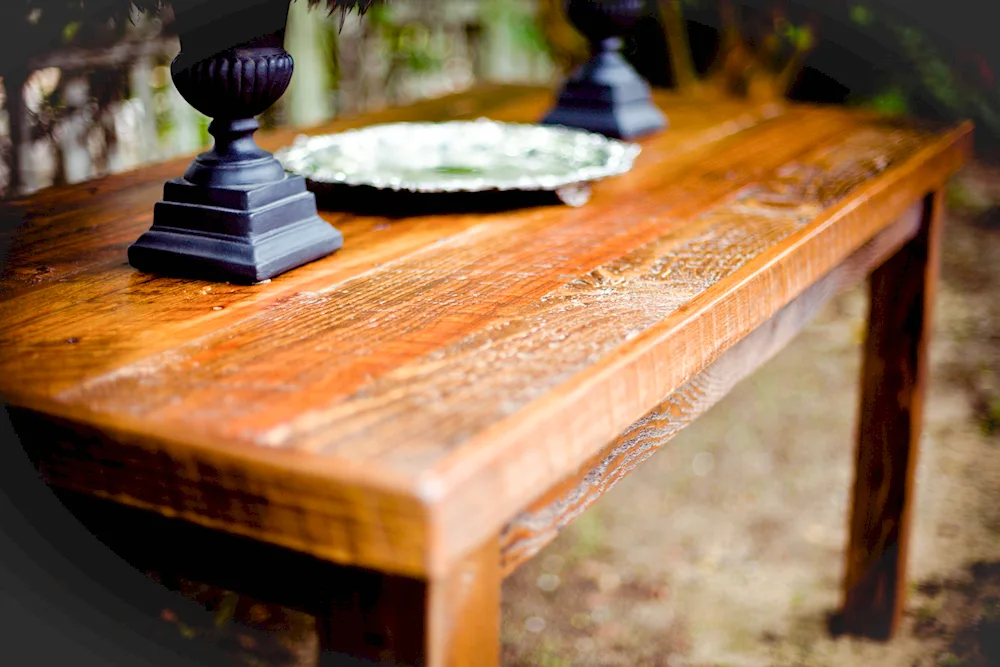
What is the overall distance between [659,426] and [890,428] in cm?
99

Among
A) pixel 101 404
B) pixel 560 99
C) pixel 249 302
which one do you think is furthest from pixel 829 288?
pixel 101 404

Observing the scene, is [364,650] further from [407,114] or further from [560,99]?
[407,114]

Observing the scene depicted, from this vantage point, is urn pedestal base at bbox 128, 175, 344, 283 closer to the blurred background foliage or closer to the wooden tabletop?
the wooden tabletop

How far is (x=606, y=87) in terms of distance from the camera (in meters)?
1.46

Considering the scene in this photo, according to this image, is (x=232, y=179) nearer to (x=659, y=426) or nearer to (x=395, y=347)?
(x=395, y=347)

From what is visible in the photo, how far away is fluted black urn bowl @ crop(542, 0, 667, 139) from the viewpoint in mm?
1450

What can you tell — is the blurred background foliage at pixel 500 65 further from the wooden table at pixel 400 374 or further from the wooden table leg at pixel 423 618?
the wooden table leg at pixel 423 618

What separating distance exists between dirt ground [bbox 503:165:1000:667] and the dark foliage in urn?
1.06 m

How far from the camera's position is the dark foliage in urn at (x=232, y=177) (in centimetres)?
77

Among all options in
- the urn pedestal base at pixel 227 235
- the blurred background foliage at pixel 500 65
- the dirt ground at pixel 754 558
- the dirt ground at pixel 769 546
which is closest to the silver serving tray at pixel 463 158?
the urn pedestal base at pixel 227 235

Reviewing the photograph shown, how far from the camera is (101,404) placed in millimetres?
536

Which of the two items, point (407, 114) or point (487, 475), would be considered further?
point (407, 114)

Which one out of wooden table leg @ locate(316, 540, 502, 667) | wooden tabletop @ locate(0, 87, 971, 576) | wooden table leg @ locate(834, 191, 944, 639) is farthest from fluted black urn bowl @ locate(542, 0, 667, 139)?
wooden table leg @ locate(316, 540, 502, 667)

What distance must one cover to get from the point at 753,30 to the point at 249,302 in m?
3.31
